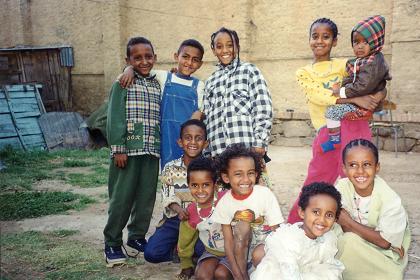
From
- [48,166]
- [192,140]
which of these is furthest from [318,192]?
[48,166]

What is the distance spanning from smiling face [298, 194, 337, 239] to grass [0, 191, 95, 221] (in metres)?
3.39

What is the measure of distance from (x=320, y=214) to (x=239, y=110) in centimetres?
105

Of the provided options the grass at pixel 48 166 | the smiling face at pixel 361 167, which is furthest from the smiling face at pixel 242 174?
the grass at pixel 48 166

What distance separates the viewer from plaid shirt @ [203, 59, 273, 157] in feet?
9.49

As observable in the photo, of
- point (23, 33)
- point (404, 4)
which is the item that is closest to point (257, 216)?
point (404, 4)

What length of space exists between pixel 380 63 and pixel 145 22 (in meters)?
9.19

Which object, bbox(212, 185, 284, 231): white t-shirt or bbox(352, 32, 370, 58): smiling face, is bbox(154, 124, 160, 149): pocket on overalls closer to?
bbox(212, 185, 284, 231): white t-shirt

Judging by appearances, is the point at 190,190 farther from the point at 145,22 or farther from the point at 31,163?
the point at 145,22

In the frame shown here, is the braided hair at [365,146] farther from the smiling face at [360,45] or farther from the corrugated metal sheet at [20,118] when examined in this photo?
the corrugated metal sheet at [20,118]

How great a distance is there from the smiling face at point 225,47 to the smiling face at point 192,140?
1.81 ft

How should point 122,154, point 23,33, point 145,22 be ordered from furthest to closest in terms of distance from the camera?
point 23,33 → point 145,22 → point 122,154

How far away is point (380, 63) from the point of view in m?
2.62

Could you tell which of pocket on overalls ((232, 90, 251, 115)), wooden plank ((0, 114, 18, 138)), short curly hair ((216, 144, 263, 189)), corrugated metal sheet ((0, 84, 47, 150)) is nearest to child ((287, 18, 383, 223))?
pocket on overalls ((232, 90, 251, 115))

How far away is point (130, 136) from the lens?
10.1 feet
